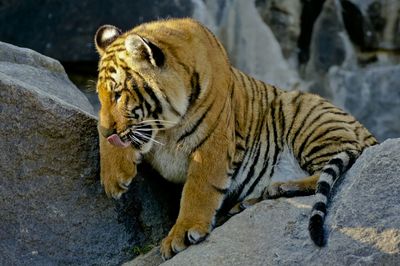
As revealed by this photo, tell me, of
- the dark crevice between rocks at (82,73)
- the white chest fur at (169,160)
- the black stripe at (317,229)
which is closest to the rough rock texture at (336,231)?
the black stripe at (317,229)

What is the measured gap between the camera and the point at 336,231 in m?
4.07

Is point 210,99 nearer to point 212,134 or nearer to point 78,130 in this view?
point 212,134

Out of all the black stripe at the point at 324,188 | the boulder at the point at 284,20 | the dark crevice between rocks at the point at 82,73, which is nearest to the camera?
the black stripe at the point at 324,188

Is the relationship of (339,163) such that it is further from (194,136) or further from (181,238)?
(181,238)

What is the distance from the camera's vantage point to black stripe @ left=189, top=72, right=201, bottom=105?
4797 millimetres

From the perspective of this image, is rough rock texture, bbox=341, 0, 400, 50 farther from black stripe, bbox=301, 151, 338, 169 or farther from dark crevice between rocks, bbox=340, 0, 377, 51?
black stripe, bbox=301, 151, 338, 169

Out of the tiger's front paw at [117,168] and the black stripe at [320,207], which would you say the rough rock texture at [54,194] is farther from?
the black stripe at [320,207]

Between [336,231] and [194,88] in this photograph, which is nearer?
[336,231]

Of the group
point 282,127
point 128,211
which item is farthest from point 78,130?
point 282,127

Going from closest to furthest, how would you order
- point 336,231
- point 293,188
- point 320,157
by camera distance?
point 336,231 → point 293,188 → point 320,157

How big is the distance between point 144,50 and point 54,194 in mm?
909

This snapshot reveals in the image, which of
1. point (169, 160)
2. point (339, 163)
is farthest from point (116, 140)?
point (339, 163)

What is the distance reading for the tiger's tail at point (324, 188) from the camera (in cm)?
411

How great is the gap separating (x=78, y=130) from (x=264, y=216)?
112 cm
